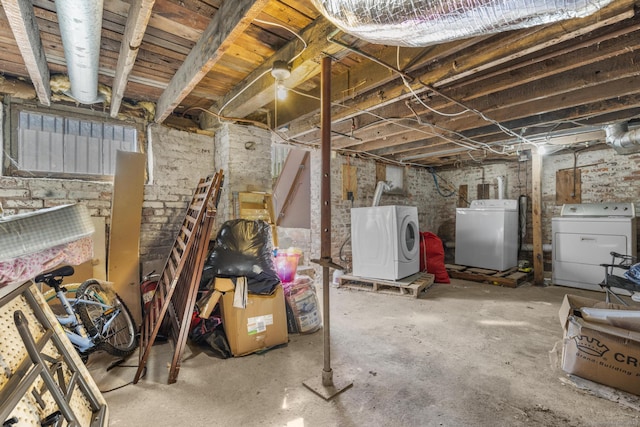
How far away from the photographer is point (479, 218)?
17.1 feet

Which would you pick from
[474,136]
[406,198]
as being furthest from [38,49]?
[406,198]

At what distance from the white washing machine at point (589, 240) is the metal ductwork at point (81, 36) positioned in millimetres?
5895

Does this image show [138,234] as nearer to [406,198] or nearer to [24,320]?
[24,320]

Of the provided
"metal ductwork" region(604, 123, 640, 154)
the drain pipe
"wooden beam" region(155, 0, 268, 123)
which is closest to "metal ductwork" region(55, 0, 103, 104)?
"wooden beam" region(155, 0, 268, 123)

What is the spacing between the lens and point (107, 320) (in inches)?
87.3

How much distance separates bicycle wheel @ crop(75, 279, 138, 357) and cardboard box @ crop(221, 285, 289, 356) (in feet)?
2.60

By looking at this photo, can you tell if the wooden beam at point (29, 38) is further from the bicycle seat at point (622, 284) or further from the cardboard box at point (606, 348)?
the bicycle seat at point (622, 284)

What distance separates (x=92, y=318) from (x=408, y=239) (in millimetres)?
3783

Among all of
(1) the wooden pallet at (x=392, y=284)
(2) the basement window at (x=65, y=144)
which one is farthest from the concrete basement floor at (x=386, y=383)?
(2) the basement window at (x=65, y=144)

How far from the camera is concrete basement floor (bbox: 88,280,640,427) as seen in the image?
1611 mm

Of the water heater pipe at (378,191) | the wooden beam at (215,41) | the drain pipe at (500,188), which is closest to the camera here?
the wooden beam at (215,41)

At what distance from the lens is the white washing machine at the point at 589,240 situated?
4.00 m

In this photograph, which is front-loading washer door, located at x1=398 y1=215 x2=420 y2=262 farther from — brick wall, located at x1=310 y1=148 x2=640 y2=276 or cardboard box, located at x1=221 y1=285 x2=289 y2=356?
cardboard box, located at x1=221 y1=285 x2=289 y2=356

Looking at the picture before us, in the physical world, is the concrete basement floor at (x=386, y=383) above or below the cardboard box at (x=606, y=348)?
below
